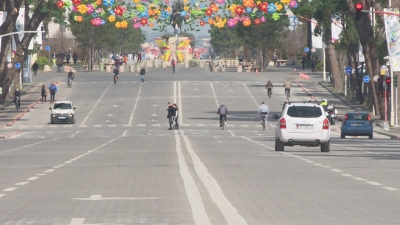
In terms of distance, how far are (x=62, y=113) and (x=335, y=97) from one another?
1114 inches

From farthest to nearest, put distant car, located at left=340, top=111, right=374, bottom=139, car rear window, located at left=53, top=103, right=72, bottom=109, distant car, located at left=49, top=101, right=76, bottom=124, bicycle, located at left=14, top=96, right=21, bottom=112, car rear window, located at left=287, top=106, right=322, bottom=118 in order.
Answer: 1. bicycle, located at left=14, top=96, right=21, bottom=112
2. car rear window, located at left=53, top=103, right=72, bottom=109
3. distant car, located at left=49, top=101, right=76, bottom=124
4. distant car, located at left=340, top=111, right=374, bottom=139
5. car rear window, located at left=287, top=106, right=322, bottom=118

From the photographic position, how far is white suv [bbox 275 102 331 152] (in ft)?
114

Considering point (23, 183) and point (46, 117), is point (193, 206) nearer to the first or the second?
point (23, 183)

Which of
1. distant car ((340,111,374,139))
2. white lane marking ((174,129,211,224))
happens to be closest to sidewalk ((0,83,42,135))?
distant car ((340,111,374,139))

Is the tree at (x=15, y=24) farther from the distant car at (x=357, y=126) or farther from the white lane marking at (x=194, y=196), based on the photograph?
the white lane marking at (x=194, y=196)

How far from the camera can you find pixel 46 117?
75.8 metres

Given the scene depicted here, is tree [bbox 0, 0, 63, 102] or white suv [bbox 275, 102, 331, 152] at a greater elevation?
tree [bbox 0, 0, 63, 102]

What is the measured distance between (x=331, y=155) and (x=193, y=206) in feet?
61.6

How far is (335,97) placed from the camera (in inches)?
3526

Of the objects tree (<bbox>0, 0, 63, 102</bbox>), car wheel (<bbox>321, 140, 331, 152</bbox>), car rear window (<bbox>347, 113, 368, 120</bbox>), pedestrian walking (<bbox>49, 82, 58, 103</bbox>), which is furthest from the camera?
pedestrian walking (<bbox>49, 82, 58, 103</bbox>)

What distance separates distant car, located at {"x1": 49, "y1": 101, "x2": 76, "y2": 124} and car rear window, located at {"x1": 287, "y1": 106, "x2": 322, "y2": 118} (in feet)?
125

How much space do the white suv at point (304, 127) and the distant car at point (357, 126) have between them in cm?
1916

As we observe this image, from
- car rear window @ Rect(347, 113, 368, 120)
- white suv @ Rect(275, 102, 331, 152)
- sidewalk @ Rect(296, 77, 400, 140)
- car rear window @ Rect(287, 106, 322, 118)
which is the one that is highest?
car rear window @ Rect(287, 106, 322, 118)

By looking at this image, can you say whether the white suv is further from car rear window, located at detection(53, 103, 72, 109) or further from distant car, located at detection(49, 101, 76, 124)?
car rear window, located at detection(53, 103, 72, 109)
